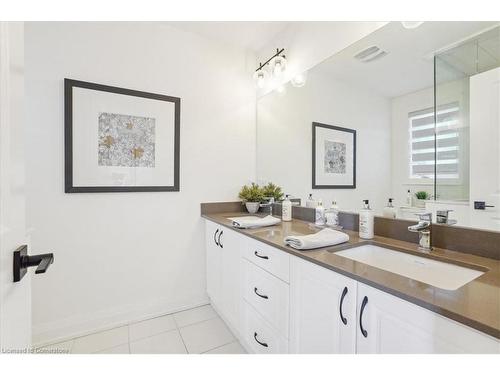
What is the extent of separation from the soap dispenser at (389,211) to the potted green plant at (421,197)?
13 cm

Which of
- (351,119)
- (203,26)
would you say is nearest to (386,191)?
(351,119)

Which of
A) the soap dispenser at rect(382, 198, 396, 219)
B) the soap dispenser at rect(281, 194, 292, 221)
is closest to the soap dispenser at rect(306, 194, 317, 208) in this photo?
the soap dispenser at rect(281, 194, 292, 221)

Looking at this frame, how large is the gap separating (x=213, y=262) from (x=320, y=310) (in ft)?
4.03

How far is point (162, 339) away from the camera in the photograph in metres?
1.79

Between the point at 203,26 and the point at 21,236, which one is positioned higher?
the point at 203,26

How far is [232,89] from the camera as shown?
239 centimetres

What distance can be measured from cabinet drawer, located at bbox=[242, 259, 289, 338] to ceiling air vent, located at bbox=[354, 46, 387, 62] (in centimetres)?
143

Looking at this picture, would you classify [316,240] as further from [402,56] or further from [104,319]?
[104,319]

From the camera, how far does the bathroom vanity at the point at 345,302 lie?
0.65 meters

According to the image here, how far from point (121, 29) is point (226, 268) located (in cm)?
203

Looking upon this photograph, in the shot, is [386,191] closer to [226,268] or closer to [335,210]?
[335,210]

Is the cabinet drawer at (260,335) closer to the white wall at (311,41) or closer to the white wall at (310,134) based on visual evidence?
the white wall at (310,134)

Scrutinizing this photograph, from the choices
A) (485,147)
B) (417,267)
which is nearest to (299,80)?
(485,147)

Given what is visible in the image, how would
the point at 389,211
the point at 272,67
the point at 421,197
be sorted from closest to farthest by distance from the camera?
the point at 421,197 → the point at 389,211 → the point at 272,67
